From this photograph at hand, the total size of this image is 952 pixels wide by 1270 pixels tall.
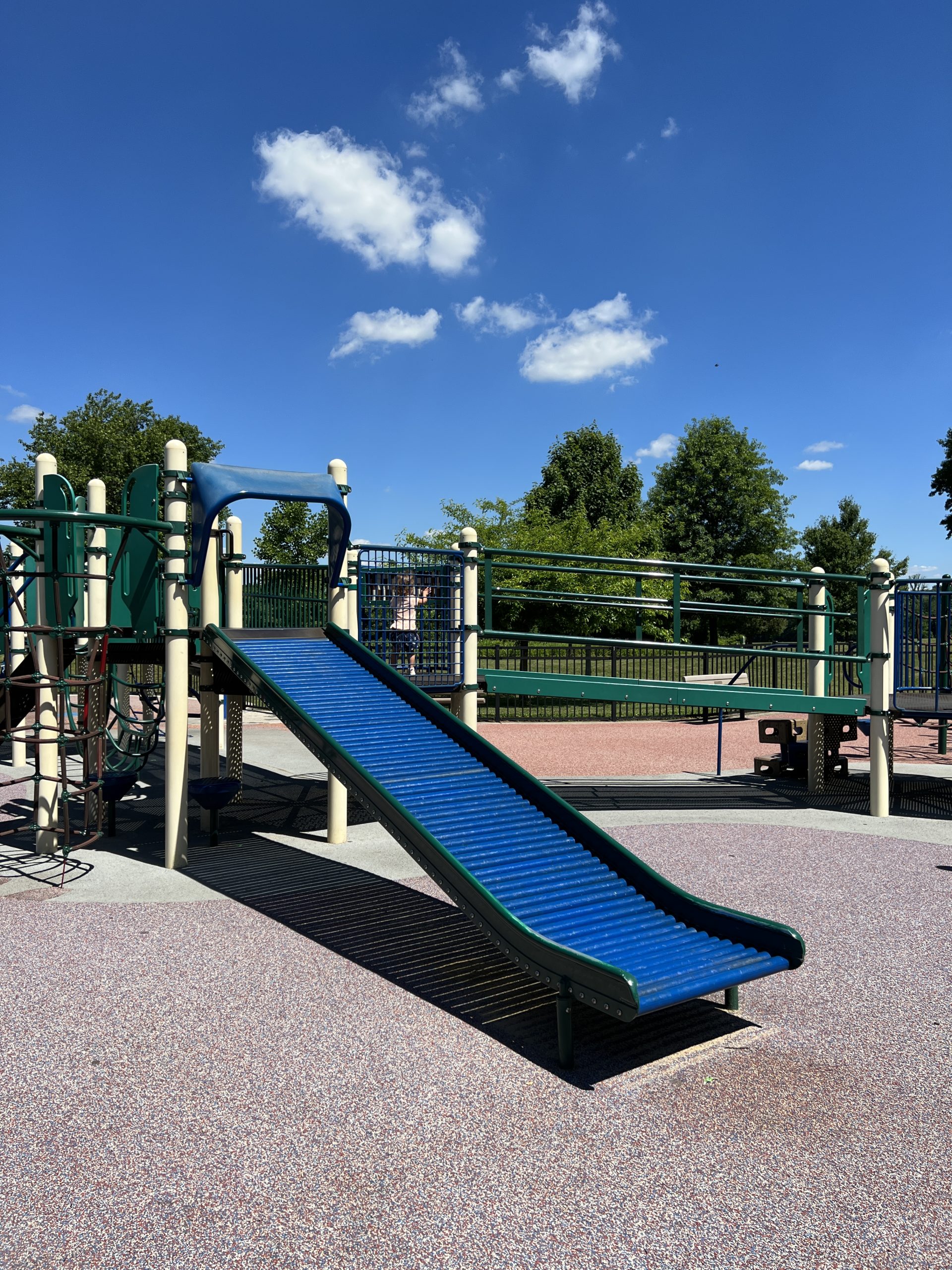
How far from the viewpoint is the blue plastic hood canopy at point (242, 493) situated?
8.40 m

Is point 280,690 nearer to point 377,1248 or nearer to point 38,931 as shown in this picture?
point 38,931

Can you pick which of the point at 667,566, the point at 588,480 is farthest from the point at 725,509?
the point at 667,566

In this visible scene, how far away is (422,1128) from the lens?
153 inches

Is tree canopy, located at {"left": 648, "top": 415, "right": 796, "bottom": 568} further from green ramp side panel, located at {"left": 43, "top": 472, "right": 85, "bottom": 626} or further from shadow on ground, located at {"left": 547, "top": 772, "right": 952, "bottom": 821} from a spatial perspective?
green ramp side panel, located at {"left": 43, "top": 472, "right": 85, "bottom": 626}

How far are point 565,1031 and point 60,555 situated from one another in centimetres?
714

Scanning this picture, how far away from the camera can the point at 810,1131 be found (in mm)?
3906

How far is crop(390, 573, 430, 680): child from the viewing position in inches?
401

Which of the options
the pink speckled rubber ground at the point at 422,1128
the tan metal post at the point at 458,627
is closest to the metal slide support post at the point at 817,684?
the tan metal post at the point at 458,627

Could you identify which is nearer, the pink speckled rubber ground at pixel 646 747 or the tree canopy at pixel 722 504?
the pink speckled rubber ground at pixel 646 747

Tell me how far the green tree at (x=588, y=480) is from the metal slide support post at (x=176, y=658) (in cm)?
3735

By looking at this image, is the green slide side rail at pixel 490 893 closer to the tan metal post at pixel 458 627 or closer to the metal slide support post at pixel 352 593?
the metal slide support post at pixel 352 593

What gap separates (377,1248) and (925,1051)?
308cm

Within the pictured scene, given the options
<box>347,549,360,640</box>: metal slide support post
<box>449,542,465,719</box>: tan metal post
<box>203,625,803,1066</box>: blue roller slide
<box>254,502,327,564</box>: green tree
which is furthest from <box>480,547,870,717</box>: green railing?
<box>254,502,327,564</box>: green tree

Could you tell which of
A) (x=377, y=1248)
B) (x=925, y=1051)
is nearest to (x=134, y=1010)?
(x=377, y=1248)
